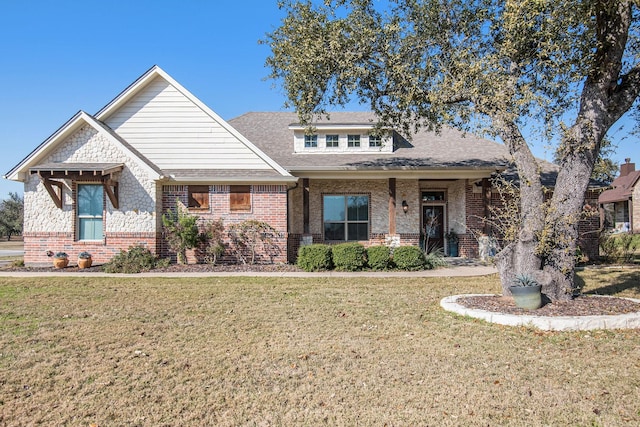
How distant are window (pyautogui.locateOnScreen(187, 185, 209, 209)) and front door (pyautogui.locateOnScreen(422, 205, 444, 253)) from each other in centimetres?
827

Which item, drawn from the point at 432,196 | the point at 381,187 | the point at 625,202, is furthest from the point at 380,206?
the point at 625,202

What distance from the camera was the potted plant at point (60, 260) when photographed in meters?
12.5

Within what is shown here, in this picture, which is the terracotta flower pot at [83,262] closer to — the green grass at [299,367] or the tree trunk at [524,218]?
the green grass at [299,367]

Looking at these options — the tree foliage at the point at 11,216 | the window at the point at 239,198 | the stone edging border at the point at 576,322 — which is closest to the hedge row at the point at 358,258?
the window at the point at 239,198

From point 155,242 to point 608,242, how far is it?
1599 centimetres

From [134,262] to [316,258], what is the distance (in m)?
5.52

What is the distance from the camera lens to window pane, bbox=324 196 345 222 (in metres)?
15.8

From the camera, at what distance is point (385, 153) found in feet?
52.7

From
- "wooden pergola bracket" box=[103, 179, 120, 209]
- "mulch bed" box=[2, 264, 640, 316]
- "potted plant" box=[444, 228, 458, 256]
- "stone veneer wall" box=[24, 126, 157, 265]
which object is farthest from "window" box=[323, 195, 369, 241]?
"mulch bed" box=[2, 264, 640, 316]

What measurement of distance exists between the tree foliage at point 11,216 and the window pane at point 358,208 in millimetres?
32658

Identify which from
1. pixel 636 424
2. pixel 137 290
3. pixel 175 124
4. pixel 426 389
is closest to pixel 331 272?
pixel 137 290

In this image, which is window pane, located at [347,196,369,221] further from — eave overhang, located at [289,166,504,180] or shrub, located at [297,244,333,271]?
shrub, located at [297,244,333,271]

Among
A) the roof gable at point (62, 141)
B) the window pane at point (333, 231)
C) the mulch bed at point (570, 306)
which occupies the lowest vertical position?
the mulch bed at point (570, 306)

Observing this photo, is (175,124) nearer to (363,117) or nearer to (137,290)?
(137,290)
